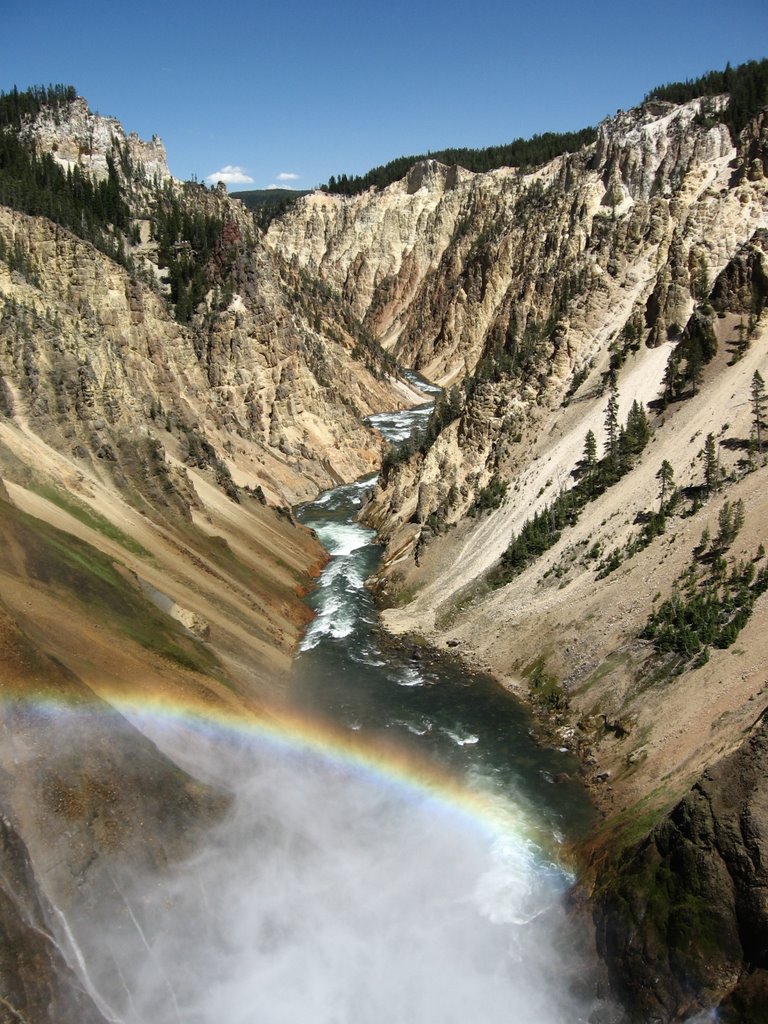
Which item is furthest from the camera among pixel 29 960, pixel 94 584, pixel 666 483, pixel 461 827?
pixel 666 483

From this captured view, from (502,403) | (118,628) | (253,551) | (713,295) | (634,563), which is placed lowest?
(253,551)

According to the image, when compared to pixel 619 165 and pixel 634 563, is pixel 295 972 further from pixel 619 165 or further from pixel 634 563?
pixel 619 165

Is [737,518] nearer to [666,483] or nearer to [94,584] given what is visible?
[666,483]

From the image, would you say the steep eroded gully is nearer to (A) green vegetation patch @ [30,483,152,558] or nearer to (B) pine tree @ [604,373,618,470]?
(A) green vegetation patch @ [30,483,152,558]

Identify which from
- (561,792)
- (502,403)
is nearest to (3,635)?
(561,792)

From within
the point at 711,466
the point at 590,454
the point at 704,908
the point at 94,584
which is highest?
the point at 711,466

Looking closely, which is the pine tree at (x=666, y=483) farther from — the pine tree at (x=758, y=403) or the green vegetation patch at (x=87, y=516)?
the green vegetation patch at (x=87, y=516)

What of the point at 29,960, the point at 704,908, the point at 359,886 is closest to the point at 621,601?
the point at 359,886
